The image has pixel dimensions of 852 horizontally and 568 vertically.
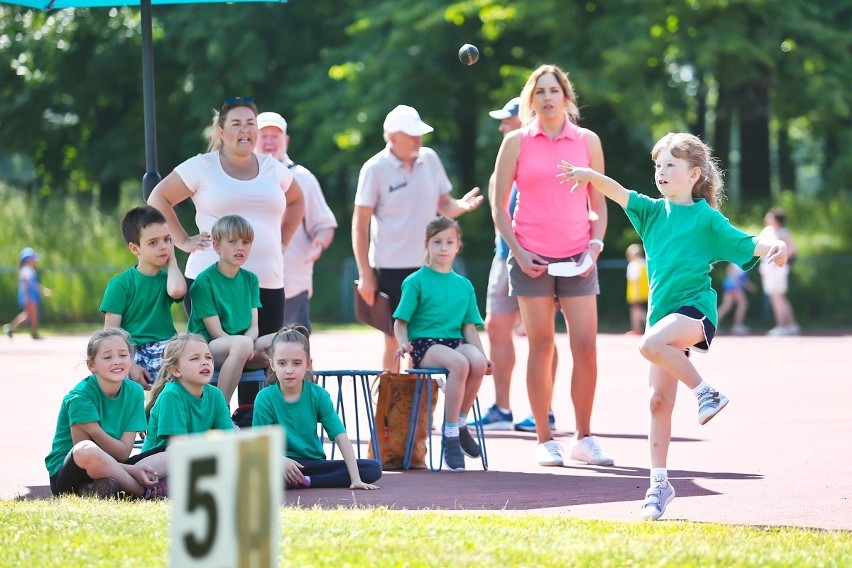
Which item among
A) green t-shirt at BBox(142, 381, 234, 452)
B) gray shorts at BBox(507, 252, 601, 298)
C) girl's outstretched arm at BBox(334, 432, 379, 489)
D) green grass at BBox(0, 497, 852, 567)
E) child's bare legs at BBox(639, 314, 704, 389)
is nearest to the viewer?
green grass at BBox(0, 497, 852, 567)

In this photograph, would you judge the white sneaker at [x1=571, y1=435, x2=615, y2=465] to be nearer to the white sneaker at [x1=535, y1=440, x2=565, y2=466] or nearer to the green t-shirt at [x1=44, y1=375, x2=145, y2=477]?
the white sneaker at [x1=535, y1=440, x2=565, y2=466]

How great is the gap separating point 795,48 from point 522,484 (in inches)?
858

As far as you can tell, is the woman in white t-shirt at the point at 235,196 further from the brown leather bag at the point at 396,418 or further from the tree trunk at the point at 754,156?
the tree trunk at the point at 754,156

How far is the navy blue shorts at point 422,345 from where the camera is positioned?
30.1 feet

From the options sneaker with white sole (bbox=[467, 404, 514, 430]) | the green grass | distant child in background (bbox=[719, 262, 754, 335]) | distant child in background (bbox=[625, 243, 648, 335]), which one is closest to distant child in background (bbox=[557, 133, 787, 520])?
the green grass

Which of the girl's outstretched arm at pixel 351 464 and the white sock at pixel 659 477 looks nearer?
the white sock at pixel 659 477

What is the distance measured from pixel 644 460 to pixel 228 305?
2741 millimetres

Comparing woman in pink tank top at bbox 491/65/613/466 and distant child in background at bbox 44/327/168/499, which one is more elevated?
woman in pink tank top at bbox 491/65/613/466

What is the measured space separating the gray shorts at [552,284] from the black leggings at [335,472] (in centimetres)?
164

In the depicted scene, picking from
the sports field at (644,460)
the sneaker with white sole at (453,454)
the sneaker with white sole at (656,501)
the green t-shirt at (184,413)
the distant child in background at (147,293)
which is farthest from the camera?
the sneaker with white sole at (453,454)

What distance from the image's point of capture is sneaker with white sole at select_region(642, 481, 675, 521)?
679 centimetres

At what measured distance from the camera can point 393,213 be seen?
10.3 metres

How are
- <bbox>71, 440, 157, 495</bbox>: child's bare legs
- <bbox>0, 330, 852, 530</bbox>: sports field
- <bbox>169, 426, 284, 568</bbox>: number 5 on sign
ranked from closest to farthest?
<bbox>169, 426, 284, 568</bbox>: number 5 on sign, <bbox>0, 330, 852, 530</bbox>: sports field, <bbox>71, 440, 157, 495</bbox>: child's bare legs

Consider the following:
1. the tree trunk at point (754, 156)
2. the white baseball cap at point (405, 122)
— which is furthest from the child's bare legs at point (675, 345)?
the tree trunk at point (754, 156)
